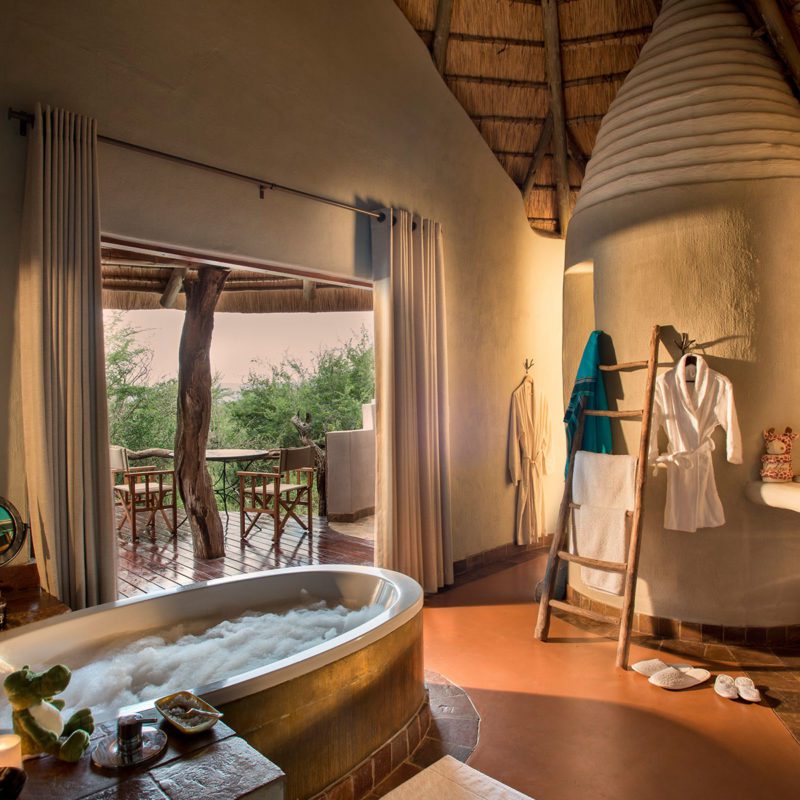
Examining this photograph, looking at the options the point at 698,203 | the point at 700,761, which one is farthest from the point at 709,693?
the point at 698,203

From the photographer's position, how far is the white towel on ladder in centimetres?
362

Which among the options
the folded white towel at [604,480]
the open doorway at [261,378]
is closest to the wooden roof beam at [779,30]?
the folded white towel at [604,480]

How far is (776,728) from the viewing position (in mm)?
2719

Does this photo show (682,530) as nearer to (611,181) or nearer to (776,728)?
(776,728)

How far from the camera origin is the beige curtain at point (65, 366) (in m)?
2.63

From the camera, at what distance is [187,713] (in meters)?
1.63

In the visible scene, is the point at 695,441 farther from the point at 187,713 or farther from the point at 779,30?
the point at 187,713

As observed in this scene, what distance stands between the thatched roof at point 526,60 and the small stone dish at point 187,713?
15.3 feet

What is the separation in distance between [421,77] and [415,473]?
9.31 ft

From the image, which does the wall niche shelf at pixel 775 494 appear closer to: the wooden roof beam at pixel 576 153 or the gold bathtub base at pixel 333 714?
the gold bathtub base at pixel 333 714

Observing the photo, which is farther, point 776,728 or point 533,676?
point 533,676

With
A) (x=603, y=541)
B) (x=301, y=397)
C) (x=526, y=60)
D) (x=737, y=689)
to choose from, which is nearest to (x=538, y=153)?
(x=526, y=60)

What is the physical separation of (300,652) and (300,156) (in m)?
2.79

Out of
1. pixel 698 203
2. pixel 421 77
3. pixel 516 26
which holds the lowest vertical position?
pixel 698 203
